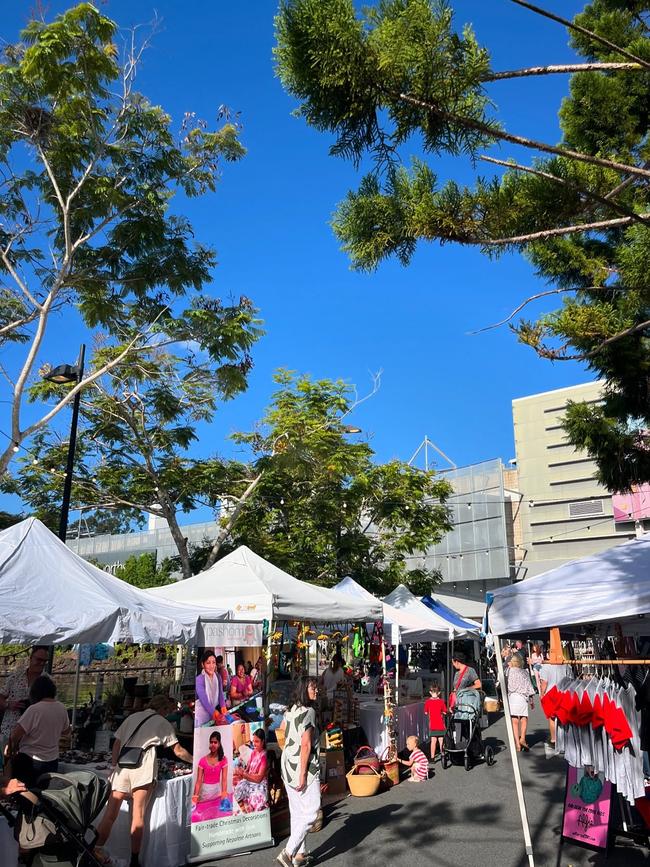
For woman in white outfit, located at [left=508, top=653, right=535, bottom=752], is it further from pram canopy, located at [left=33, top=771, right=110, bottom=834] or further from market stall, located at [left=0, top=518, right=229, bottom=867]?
pram canopy, located at [left=33, top=771, right=110, bottom=834]

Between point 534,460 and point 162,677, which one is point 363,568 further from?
point 534,460

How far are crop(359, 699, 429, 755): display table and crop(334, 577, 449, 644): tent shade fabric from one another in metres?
1.26

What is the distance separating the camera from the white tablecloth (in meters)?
5.95

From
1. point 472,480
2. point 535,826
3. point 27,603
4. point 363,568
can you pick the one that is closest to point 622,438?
point 535,826

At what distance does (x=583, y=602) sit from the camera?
5262 mm

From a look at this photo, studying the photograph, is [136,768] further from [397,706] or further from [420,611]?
[420,611]

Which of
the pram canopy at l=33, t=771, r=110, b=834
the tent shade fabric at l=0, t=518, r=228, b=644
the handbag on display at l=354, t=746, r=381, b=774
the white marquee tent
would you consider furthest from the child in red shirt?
the pram canopy at l=33, t=771, r=110, b=834

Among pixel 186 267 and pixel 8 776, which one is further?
pixel 186 267

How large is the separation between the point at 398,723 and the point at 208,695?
5341 mm

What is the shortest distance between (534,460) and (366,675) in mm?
42189

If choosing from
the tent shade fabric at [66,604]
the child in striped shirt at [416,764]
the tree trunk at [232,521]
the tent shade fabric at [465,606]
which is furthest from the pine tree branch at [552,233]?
the tent shade fabric at [465,606]

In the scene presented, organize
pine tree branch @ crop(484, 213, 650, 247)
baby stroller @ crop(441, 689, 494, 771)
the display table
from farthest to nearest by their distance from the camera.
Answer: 1. the display table
2. baby stroller @ crop(441, 689, 494, 771)
3. pine tree branch @ crop(484, 213, 650, 247)

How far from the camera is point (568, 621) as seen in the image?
204 inches

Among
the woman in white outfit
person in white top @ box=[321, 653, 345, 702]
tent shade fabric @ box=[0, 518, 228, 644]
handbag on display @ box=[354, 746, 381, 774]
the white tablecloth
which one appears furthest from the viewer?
the woman in white outfit
